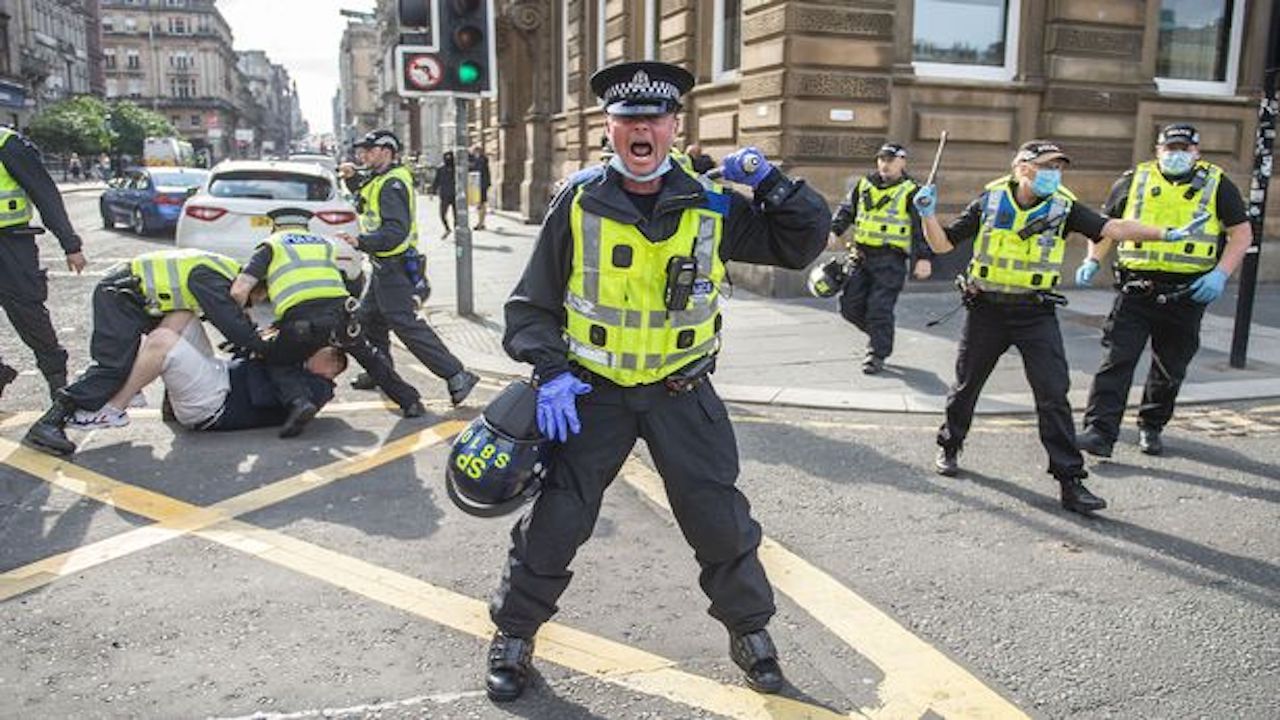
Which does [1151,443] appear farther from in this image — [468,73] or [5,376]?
[5,376]

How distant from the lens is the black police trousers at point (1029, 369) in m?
4.79

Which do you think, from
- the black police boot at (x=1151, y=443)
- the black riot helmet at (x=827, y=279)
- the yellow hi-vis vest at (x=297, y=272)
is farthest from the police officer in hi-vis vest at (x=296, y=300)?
the black police boot at (x=1151, y=443)

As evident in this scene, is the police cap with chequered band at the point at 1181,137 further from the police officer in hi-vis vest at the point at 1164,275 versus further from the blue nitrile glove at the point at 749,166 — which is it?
the blue nitrile glove at the point at 749,166

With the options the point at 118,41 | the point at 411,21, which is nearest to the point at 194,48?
the point at 118,41

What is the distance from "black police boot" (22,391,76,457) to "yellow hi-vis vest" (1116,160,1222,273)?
236 inches

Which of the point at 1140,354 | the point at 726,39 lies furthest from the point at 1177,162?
the point at 726,39

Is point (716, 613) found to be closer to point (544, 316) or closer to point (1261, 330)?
point (544, 316)

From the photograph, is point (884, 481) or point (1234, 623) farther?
point (884, 481)

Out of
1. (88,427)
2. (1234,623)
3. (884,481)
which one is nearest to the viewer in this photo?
(1234,623)

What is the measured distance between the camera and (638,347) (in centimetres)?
300

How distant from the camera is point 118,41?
410ft

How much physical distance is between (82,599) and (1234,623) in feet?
13.7

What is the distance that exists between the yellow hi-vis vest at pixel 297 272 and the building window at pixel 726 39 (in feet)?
27.4

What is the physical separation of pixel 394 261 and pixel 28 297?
2.25 metres
